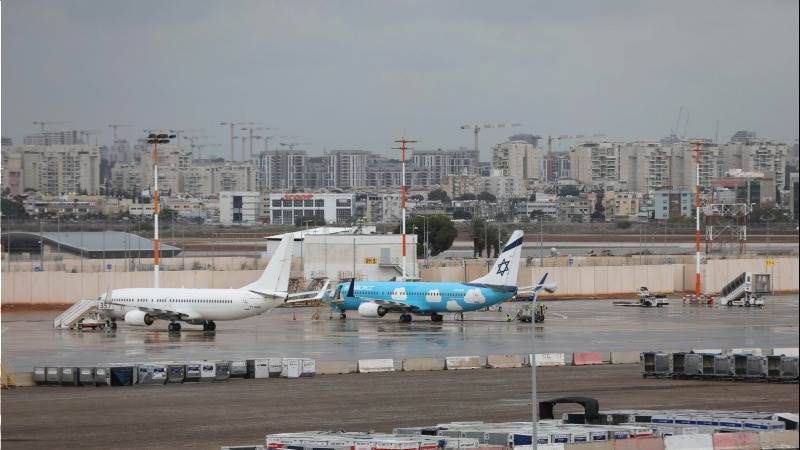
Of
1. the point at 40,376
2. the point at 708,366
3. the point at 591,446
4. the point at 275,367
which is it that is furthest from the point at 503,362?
the point at 591,446

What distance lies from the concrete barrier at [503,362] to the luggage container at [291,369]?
1029cm

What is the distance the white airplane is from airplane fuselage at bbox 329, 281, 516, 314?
455 inches

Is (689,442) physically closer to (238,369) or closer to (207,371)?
(207,371)

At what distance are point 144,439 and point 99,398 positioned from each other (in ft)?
44.0

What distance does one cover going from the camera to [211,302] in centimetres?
9344

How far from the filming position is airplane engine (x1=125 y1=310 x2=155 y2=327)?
95375 mm

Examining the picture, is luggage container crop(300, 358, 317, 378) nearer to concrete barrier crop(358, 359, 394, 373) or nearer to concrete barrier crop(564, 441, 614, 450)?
concrete barrier crop(358, 359, 394, 373)

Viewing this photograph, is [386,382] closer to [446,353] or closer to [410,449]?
[446,353]

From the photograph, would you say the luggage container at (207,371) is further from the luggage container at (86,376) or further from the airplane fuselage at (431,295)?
the airplane fuselage at (431,295)

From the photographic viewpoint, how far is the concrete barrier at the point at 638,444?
130 ft

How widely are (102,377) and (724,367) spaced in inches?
1155

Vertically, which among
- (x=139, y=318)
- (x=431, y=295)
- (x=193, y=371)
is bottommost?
(x=193, y=371)

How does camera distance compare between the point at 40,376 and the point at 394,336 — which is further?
the point at 394,336

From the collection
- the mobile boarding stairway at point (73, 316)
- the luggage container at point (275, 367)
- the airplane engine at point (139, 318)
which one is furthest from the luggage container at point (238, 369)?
the mobile boarding stairway at point (73, 316)
